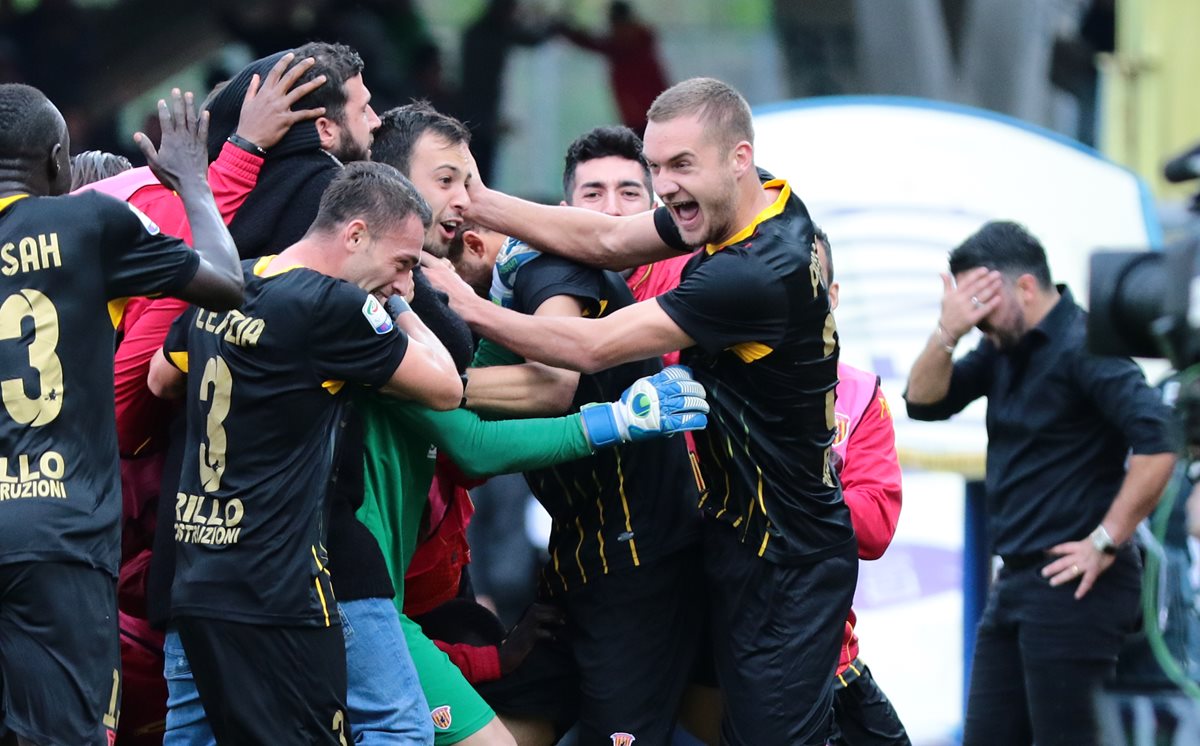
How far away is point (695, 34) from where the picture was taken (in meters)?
12.0

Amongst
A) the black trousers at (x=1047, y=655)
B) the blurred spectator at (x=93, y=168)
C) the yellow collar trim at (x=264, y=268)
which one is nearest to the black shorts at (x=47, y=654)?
the yellow collar trim at (x=264, y=268)

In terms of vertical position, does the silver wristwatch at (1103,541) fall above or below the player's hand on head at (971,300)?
below

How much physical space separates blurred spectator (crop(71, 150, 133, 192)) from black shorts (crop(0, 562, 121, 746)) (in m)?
2.23

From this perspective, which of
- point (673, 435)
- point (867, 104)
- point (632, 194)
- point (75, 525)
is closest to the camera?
point (75, 525)

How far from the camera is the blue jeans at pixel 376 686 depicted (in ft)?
15.5

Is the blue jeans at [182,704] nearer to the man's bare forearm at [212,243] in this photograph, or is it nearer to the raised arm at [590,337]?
the man's bare forearm at [212,243]

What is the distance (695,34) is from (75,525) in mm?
8317

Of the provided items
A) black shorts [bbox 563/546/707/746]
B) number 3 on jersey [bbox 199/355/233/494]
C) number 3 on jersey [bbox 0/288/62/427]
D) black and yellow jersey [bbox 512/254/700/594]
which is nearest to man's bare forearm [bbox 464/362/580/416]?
black and yellow jersey [bbox 512/254/700/594]

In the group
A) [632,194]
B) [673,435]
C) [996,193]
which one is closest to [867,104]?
[996,193]

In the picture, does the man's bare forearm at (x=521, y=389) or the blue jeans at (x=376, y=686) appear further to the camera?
the man's bare forearm at (x=521, y=389)

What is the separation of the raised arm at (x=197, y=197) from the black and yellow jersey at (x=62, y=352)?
0.05 metres

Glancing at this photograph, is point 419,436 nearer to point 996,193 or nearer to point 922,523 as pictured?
point 922,523

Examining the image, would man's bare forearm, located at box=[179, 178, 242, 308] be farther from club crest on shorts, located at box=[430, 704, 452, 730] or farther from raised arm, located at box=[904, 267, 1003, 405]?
raised arm, located at box=[904, 267, 1003, 405]

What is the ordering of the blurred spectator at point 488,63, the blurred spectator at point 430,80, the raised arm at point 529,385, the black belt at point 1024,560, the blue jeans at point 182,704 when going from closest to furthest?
the blue jeans at point 182,704
the raised arm at point 529,385
the black belt at point 1024,560
the blurred spectator at point 430,80
the blurred spectator at point 488,63
